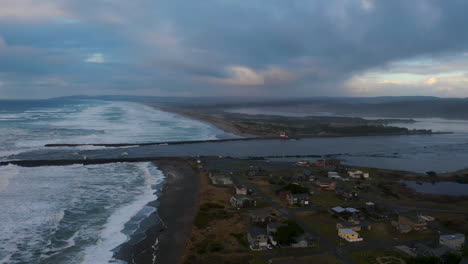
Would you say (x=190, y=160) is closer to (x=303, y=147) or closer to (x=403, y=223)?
(x=303, y=147)

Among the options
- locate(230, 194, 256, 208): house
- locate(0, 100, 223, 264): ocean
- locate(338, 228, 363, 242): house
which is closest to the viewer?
locate(0, 100, 223, 264): ocean

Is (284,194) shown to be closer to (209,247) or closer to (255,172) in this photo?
(255,172)

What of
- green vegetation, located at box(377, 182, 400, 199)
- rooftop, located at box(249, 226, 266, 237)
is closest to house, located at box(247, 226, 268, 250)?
rooftop, located at box(249, 226, 266, 237)

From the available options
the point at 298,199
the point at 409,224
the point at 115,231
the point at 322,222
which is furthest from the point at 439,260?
the point at 115,231

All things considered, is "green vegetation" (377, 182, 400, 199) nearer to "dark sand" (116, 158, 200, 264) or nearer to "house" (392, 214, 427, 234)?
"house" (392, 214, 427, 234)

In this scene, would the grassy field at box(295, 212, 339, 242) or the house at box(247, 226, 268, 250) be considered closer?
the house at box(247, 226, 268, 250)

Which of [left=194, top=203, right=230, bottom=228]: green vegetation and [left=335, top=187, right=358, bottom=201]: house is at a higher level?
[left=335, top=187, right=358, bottom=201]: house

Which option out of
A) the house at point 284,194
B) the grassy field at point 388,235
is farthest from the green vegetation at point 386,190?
the house at point 284,194
